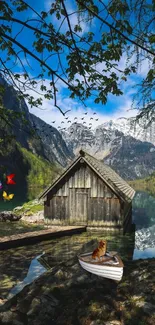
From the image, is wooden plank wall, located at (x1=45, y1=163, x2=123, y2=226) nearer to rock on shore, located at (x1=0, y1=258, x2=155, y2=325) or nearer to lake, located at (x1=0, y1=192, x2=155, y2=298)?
lake, located at (x1=0, y1=192, x2=155, y2=298)

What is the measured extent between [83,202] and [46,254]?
748cm

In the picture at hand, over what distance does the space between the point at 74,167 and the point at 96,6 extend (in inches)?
711

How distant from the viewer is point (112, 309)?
772cm

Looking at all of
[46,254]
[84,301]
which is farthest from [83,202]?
[84,301]

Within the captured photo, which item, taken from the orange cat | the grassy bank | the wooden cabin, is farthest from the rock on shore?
the grassy bank

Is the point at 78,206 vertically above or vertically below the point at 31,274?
above

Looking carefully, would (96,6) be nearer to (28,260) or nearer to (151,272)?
(151,272)

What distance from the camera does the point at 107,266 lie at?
8.88 meters

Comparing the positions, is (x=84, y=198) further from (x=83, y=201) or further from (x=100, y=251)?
(x=100, y=251)

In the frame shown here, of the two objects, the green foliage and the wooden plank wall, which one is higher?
the green foliage

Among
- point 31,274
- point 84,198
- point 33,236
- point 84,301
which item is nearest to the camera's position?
point 84,301

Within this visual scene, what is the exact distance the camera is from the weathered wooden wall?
2212cm

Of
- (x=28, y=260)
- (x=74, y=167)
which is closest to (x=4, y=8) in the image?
(x=28, y=260)

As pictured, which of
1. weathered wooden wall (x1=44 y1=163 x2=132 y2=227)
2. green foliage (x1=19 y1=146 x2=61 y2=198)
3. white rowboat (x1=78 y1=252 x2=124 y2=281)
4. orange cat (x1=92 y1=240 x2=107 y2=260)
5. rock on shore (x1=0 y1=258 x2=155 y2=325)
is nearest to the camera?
rock on shore (x1=0 y1=258 x2=155 y2=325)
